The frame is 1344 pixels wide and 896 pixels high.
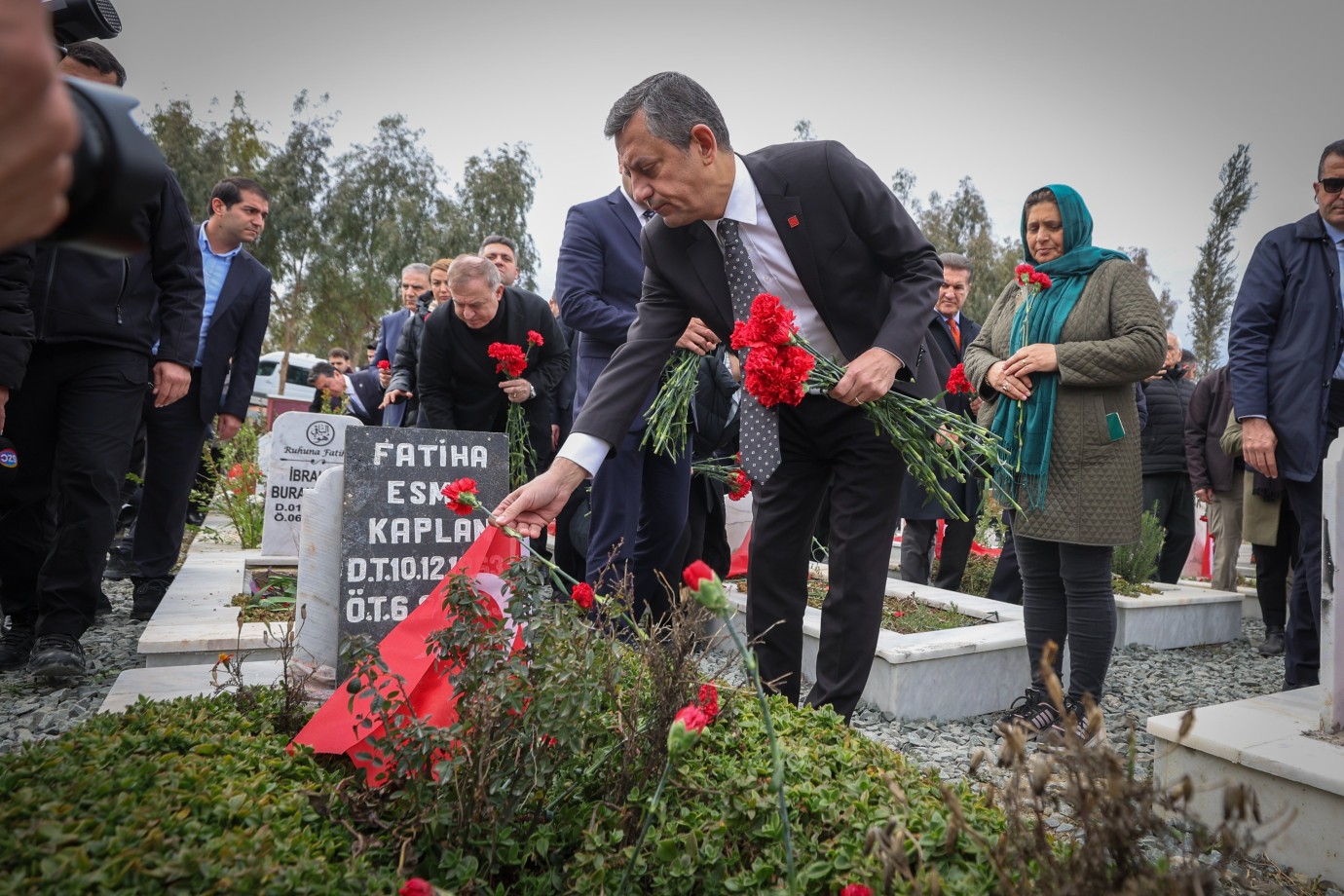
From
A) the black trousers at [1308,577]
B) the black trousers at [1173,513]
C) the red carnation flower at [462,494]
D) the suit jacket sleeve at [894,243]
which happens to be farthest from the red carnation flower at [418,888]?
the black trousers at [1173,513]

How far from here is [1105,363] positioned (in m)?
3.43

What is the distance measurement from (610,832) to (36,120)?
1.50 m

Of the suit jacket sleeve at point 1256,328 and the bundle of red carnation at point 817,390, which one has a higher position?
the suit jacket sleeve at point 1256,328

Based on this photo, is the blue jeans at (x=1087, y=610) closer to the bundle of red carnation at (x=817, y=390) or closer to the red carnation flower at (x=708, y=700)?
the bundle of red carnation at (x=817, y=390)

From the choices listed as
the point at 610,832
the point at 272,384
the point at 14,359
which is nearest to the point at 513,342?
the point at 14,359

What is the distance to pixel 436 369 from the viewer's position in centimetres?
558

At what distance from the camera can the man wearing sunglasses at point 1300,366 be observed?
3.82 m

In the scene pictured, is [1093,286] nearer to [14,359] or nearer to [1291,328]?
[1291,328]

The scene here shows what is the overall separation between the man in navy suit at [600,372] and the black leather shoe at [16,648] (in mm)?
2320

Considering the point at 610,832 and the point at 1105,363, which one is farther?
the point at 1105,363

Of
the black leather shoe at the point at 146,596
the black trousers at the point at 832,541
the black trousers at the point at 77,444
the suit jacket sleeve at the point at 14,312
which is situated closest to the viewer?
the black trousers at the point at 832,541

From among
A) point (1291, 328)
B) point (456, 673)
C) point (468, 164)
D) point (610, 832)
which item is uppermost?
point (468, 164)

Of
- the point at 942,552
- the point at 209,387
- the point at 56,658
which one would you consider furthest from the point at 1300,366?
the point at 209,387

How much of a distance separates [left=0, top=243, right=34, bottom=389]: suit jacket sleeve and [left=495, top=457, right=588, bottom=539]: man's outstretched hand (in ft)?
6.51
